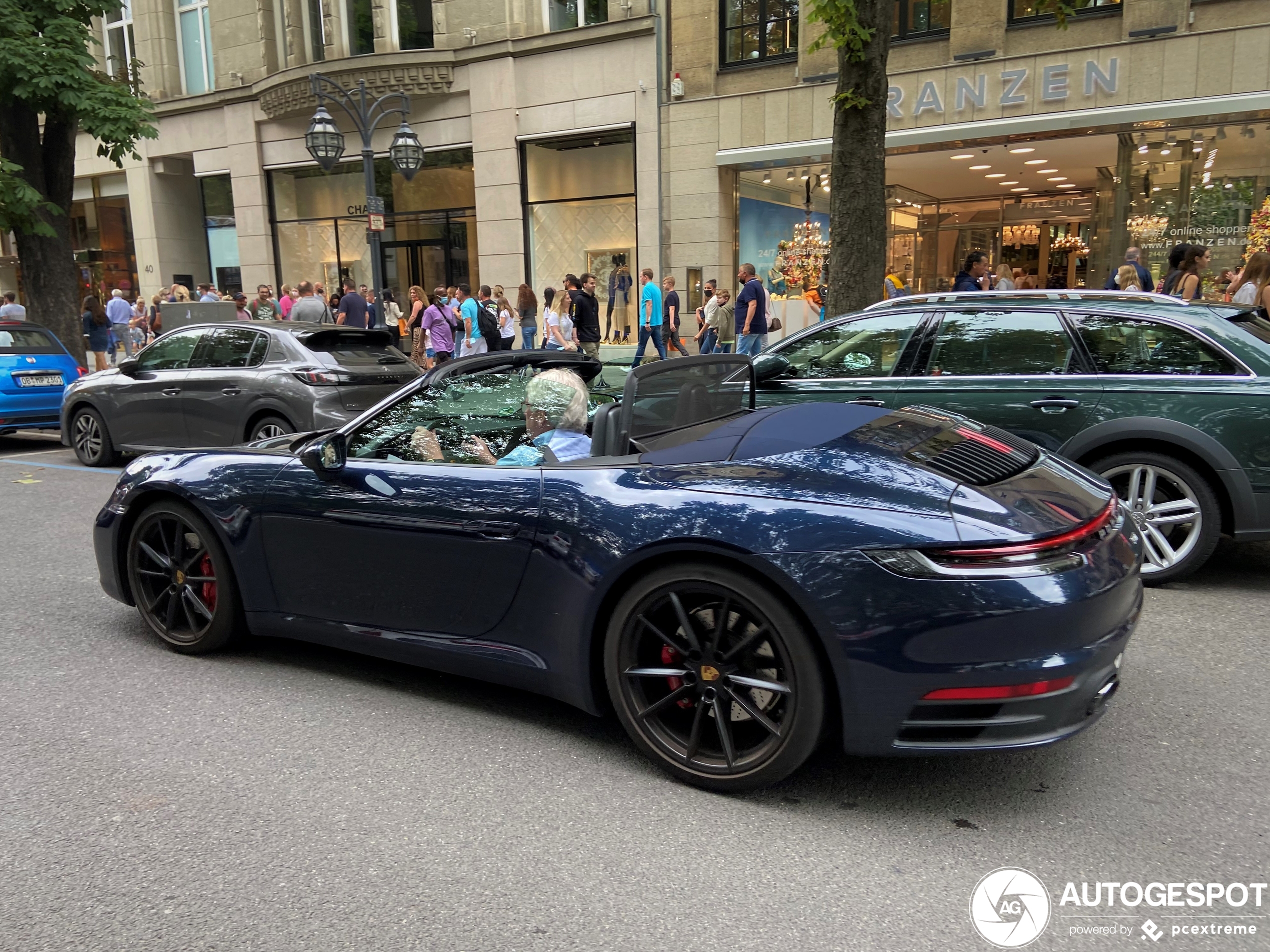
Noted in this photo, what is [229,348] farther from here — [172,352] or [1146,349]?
[1146,349]

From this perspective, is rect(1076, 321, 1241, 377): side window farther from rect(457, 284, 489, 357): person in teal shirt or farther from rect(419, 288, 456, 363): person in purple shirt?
rect(419, 288, 456, 363): person in purple shirt

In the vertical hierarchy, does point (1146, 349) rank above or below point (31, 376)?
above

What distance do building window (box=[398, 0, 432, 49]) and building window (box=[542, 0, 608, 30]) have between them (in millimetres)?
3041

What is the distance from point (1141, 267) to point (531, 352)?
1220 cm

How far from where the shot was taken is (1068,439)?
5.45 meters

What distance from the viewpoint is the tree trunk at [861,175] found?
913cm

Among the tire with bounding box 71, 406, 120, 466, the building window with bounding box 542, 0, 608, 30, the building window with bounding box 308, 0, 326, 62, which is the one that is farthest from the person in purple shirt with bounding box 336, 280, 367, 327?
the building window with bounding box 308, 0, 326, 62

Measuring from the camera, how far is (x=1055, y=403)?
18.1ft

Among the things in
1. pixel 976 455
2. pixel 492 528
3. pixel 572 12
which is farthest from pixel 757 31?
pixel 492 528

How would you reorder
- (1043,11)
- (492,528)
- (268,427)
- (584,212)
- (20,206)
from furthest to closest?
(584,212)
(20,206)
(1043,11)
(268,427)
(492,528)

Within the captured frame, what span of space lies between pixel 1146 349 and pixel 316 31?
22.7 meters

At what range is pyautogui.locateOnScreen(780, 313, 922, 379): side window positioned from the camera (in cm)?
620

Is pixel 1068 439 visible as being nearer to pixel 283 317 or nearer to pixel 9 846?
pixel 9 846

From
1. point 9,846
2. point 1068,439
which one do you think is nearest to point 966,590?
point 9,846
